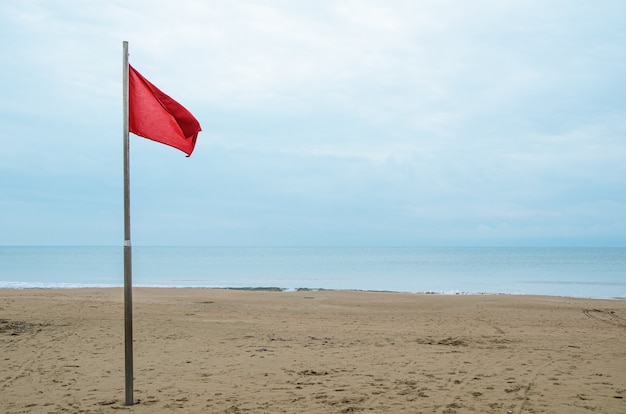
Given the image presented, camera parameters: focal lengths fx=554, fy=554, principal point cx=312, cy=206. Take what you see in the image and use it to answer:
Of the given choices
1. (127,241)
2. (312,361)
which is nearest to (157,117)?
(127,241)

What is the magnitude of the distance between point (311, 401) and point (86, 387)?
11.1 feet

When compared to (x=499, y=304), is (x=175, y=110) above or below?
above

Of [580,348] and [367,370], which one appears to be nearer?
[367,370]

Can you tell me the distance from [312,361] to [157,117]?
17.4 ft

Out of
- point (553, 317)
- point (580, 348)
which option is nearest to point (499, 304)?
point (553, 317)

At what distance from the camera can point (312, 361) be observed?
33.0ft

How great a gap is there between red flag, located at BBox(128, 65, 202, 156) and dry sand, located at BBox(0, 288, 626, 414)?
347 centimetres

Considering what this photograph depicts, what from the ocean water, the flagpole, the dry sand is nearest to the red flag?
the flagpole

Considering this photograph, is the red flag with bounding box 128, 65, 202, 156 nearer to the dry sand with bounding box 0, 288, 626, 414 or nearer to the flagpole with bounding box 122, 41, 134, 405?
the flagpole with bounding box 122, 41, 134, 405

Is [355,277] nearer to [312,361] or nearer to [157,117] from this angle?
[312,361]

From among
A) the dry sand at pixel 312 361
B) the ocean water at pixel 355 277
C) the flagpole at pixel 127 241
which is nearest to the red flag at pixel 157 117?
the flagpole at pixel 127 241

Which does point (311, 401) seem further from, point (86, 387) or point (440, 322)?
point (440, 322)

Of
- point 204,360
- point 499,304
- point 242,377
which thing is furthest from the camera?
point 499,304

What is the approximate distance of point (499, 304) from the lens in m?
22.5
